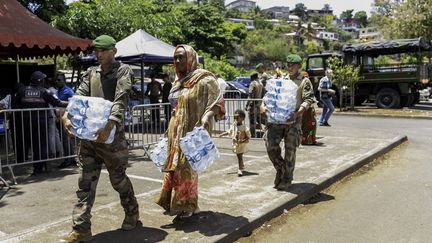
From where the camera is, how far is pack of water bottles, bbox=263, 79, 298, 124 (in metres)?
6.09

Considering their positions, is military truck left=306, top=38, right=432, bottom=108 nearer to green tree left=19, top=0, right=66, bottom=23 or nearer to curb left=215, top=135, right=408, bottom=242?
curb left=215, top=135, right=408, bottom=242

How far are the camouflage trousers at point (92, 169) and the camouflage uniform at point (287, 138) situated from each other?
7.86 ft

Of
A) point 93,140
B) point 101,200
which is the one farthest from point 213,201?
point 93,140

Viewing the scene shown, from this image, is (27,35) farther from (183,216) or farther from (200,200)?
(183,216)

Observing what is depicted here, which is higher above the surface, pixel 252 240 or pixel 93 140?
pixel 93 140

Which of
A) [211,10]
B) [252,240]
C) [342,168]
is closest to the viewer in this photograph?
[252,240]

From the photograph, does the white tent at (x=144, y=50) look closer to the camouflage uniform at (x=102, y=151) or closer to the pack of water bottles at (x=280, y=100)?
the pack of water bottles at (x=280, y=100)

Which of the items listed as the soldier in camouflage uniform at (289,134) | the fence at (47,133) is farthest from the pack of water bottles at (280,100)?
the fence at (47,133)

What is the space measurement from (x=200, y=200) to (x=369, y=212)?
205 cm

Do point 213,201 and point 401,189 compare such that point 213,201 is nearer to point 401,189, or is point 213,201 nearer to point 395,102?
point 401,189

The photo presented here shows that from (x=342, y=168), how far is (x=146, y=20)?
609 inches

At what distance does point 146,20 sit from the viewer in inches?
837

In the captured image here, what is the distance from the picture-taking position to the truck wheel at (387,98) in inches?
764

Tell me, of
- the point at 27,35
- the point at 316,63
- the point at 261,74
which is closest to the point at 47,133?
the point at 27,35
